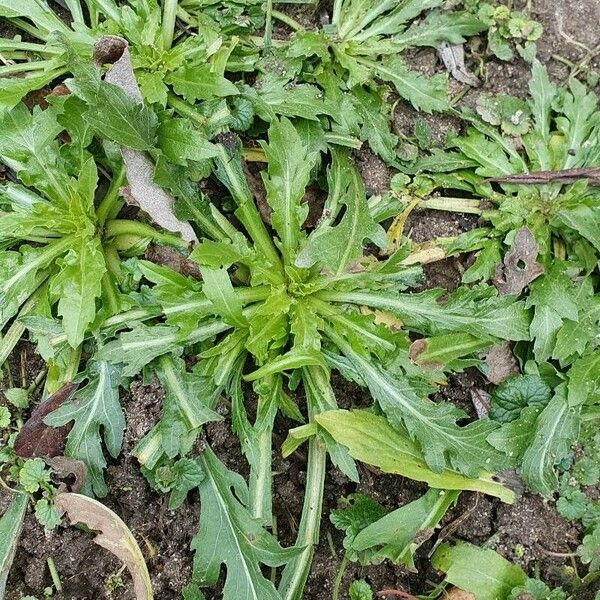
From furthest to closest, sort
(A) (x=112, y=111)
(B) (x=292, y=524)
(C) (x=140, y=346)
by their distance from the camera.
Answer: (B) (x=292, y=524), (C) (x=140, y=346), (A) (x=112, y=111)

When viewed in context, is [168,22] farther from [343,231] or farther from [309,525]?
[309,525]

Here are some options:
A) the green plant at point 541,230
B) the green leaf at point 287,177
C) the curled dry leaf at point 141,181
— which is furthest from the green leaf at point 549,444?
the curled dry leaf at point 141,181

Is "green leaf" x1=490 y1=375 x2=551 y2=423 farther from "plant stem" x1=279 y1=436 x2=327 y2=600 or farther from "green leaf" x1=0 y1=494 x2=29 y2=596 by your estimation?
"green leaf" x1=0 y1=494 x2=29 y2=596

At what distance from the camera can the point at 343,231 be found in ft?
7.66

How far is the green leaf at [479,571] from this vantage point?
101 inches

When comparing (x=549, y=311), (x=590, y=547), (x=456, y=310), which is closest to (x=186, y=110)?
(x=456, y=310)

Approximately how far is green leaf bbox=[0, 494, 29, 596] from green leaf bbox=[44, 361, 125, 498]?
27cm

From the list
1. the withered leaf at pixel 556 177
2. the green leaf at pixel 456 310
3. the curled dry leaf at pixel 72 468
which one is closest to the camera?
the curled dry leaf at pixel 72 468

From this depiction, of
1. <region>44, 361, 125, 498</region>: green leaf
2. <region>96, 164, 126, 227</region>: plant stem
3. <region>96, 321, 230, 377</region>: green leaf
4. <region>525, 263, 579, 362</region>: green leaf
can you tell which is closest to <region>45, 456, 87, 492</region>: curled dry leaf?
<region>44, 361, 125, 498</region>: green leaf

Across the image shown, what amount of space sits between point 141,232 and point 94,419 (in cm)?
72

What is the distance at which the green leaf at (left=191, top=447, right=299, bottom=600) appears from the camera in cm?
237

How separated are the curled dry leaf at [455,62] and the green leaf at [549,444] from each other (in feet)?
4.66

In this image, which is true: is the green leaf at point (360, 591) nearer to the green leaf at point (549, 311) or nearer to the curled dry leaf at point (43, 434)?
the green leaf at point (549, 311)

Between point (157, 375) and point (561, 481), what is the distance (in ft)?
5.43
